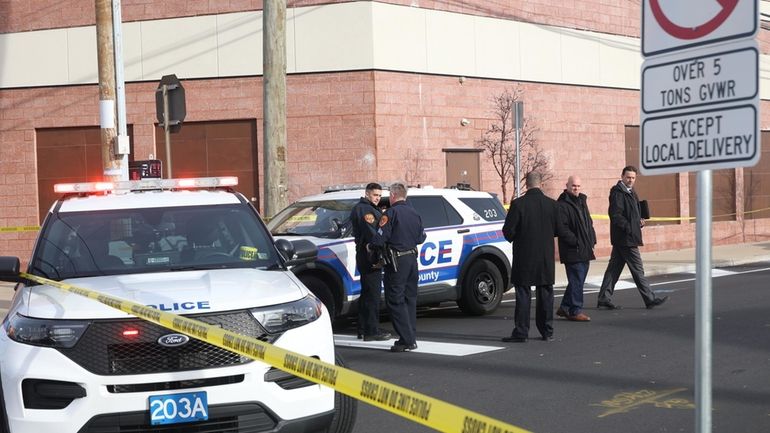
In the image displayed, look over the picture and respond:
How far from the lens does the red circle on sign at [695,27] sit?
3.55 metres

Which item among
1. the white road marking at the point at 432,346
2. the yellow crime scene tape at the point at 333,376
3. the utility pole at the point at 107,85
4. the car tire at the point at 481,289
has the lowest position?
the white road marking at the point at 432,346

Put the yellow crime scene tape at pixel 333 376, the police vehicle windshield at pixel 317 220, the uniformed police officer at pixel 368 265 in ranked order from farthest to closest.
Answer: the police vehicle windshield at pixel 317 220
the uniformed police officer at pixel 368 265
the yellow crime scene tape at pixel 333 376

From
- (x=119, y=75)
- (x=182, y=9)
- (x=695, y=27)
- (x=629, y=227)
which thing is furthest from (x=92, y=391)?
(x=182, y=9)

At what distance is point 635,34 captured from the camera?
81.4 ft

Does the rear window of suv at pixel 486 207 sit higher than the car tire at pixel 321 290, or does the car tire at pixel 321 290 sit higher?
the rear window of suv at pixel 486 207

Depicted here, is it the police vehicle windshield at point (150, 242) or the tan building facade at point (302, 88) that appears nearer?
the police vehicle windshield at point (150, 242)

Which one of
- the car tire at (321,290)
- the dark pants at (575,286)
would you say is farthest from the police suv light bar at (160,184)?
the dark pants at (575,286)

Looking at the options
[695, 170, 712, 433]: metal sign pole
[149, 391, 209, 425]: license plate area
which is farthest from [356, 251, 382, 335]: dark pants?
[695, 170, 712, 433]: metal sign pole

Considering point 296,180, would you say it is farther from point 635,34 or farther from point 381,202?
point 635,34

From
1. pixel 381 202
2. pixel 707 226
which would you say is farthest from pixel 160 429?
pixel 381 202

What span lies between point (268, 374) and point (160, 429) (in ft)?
2.13

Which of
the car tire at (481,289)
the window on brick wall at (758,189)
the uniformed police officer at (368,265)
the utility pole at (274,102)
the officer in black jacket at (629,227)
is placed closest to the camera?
the uniformed police officer at (368,265)

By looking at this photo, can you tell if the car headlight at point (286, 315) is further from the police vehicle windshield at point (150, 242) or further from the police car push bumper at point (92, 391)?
the police vehicle windshield at point (150, 242)

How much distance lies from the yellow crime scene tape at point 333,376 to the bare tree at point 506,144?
1592 cm
